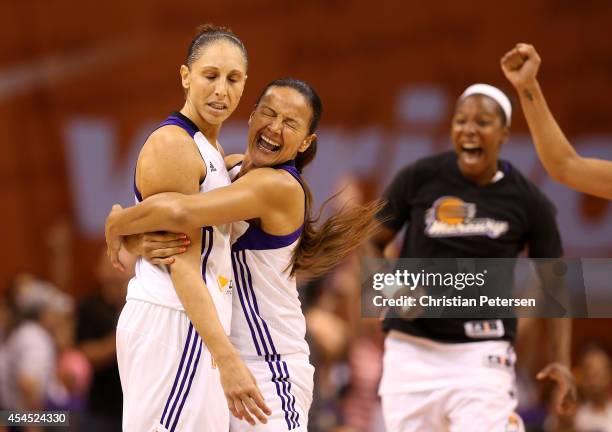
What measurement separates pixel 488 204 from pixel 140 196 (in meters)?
2.12

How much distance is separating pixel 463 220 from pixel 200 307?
6.82 ft

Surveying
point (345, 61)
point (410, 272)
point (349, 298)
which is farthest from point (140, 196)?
point (345, 61)

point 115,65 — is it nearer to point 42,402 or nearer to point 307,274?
point 42,402

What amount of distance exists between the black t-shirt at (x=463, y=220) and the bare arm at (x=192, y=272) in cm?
183

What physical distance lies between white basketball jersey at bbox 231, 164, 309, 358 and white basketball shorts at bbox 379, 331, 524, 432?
4.48ft

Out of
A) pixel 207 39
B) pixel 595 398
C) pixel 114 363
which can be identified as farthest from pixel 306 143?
pixel 595 398

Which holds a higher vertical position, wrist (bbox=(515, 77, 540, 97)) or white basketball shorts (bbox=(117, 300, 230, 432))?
wrist (bbox=(515, 77, 540, 97))

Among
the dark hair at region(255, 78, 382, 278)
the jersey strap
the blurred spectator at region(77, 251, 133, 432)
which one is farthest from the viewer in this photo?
the blurred spectator at region(77, 251, 133, 432)

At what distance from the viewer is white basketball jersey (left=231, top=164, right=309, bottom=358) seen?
13.8 ft

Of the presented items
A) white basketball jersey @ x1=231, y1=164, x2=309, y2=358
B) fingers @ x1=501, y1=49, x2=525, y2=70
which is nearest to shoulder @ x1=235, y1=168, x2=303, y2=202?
white basketball jersey @ x1=231, y1=164, x2=309, y2=358

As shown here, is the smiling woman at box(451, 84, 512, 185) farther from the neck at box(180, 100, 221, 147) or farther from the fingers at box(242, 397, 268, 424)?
the fingers at box(242, 397, 268, 424)

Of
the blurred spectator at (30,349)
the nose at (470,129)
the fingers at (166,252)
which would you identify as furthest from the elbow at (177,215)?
the blurred spectator at (30,349)

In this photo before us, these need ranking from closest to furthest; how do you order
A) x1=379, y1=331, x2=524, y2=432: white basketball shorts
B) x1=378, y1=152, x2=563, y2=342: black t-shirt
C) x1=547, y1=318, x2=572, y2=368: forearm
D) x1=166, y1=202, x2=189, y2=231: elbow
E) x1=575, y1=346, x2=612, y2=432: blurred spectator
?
1. x1=166, y1=202, x2=189, y2=231: elbow
2. x1=379, y1=331, x2=524, y2=432: white basketball shorts
3. x1=378, y1=152, x2=563, y2=342: black t-shirt
4. x1=547, y1=318, x2=572, y2=368: forearm
5. x1=575, y1=346, x2=612, y2=432: blurred spectator

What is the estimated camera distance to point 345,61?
10.2 meters
